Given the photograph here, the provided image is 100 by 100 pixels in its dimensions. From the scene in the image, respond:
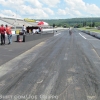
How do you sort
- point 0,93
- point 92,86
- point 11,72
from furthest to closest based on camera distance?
point 11,72 < point 92,86 < point 0,93

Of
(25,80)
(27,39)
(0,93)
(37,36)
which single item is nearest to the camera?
(0,93)

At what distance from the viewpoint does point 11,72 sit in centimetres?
873

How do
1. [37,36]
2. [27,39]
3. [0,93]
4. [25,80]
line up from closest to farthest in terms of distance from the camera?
1. [0,93]
2. [25,80]
3. [27,39]
4. [37,36]

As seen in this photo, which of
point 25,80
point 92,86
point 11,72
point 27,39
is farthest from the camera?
point 27,39

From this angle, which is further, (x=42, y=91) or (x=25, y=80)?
(x=25, y=80)

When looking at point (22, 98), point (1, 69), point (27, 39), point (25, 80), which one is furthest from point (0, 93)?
point (27, 39)

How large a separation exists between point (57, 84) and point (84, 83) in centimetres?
90

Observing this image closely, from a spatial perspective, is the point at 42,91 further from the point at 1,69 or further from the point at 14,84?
the point at 1,69

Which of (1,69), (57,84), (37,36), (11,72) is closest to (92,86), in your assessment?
(57,84)

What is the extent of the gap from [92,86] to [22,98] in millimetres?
2363

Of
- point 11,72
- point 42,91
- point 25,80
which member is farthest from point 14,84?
point 11,72

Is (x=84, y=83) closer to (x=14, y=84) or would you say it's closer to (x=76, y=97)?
(x=76, y=97)

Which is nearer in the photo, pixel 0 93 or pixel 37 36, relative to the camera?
pixel 0 93

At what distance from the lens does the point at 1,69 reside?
9.27 m
